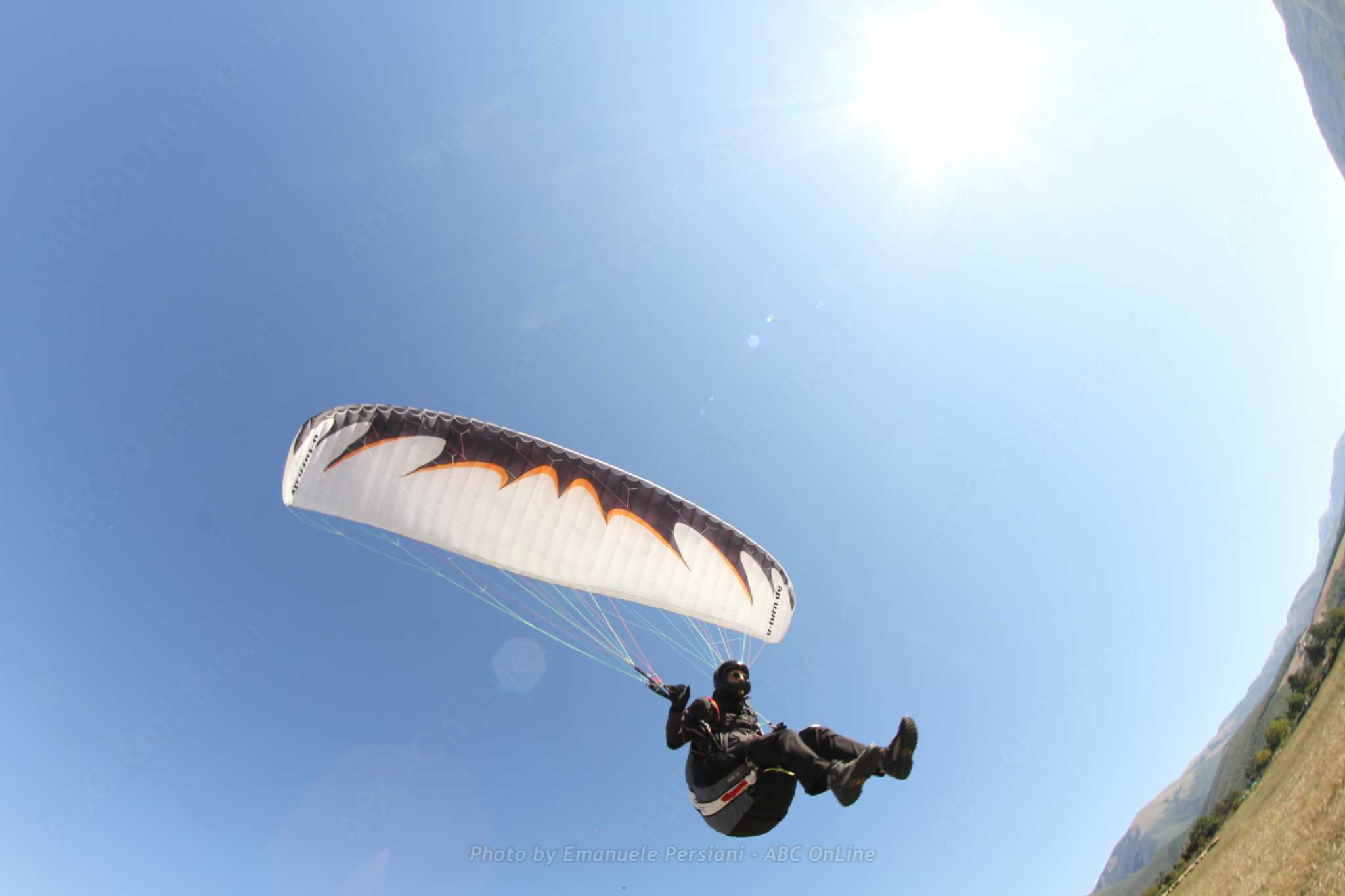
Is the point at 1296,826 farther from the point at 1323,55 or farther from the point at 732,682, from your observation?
the point at 1323,55

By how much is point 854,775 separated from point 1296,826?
17.2 meters

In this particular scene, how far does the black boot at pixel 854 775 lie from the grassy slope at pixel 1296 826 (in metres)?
9.48

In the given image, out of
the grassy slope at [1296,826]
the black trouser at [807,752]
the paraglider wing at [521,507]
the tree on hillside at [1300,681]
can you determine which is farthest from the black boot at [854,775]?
the tree on hillside at [1300,681]

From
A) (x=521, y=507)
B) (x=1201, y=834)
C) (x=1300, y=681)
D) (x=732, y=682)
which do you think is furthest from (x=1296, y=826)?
(x=1201, y=834)

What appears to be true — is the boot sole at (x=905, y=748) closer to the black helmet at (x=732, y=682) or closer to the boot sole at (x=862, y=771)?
the boot sole at (x=862, y=771)

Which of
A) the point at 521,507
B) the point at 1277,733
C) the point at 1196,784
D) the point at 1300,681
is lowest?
the point at 1277,733

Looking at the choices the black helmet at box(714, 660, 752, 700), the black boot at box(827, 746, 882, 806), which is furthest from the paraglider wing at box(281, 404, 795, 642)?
the black boot at box(827, 746, 882, 806)

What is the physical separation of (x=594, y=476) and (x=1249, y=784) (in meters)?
41.1

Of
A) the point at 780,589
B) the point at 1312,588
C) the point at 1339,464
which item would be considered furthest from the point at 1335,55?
the point at 1339,464

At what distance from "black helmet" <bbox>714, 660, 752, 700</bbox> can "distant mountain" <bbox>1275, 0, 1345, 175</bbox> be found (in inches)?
2517

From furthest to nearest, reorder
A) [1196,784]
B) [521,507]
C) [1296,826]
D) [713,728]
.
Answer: [1196,784]
[1296,826]
[521,507]
[713,728]

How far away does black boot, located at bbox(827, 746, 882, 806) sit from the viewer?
4285 mm

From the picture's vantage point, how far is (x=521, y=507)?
29.3ft

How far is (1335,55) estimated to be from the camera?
4772cm
